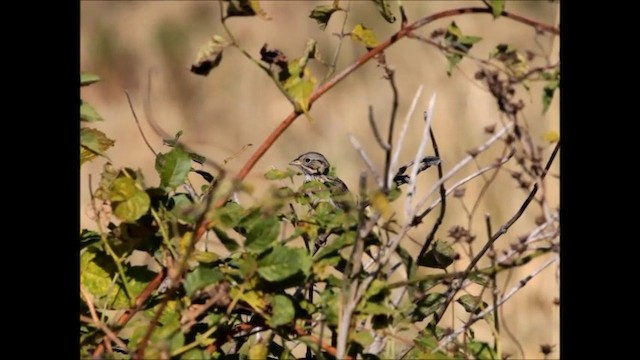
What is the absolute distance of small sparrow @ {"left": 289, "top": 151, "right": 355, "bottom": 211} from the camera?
1.94m

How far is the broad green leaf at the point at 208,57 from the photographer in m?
1.58

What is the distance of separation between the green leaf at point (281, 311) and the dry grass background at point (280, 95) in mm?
2955

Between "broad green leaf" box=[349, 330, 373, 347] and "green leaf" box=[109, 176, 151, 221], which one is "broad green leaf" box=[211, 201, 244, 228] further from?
"broad green leaf" box=[349, 330, 373, 347]

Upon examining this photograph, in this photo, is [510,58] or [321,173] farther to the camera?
[321,173]

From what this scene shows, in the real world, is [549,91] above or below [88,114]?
above

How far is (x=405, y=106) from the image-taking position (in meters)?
5.21

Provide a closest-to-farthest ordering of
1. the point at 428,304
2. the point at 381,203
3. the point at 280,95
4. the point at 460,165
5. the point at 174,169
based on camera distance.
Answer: the point at 381,203 → the point at 460,165 → the point at 174,169 → the point at 428,304 → the point at 280,95

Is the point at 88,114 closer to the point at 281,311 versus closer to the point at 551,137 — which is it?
the point at 281,311

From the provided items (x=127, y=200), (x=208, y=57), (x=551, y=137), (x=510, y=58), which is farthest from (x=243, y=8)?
(x=551, y=137)

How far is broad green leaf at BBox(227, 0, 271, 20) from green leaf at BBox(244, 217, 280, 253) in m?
0.29

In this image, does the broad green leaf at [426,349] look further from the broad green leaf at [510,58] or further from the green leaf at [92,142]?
the green leaf at [92,142]

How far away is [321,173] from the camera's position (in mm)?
2381

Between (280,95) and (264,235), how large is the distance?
3860 millimetres

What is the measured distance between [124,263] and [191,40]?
4093mm
